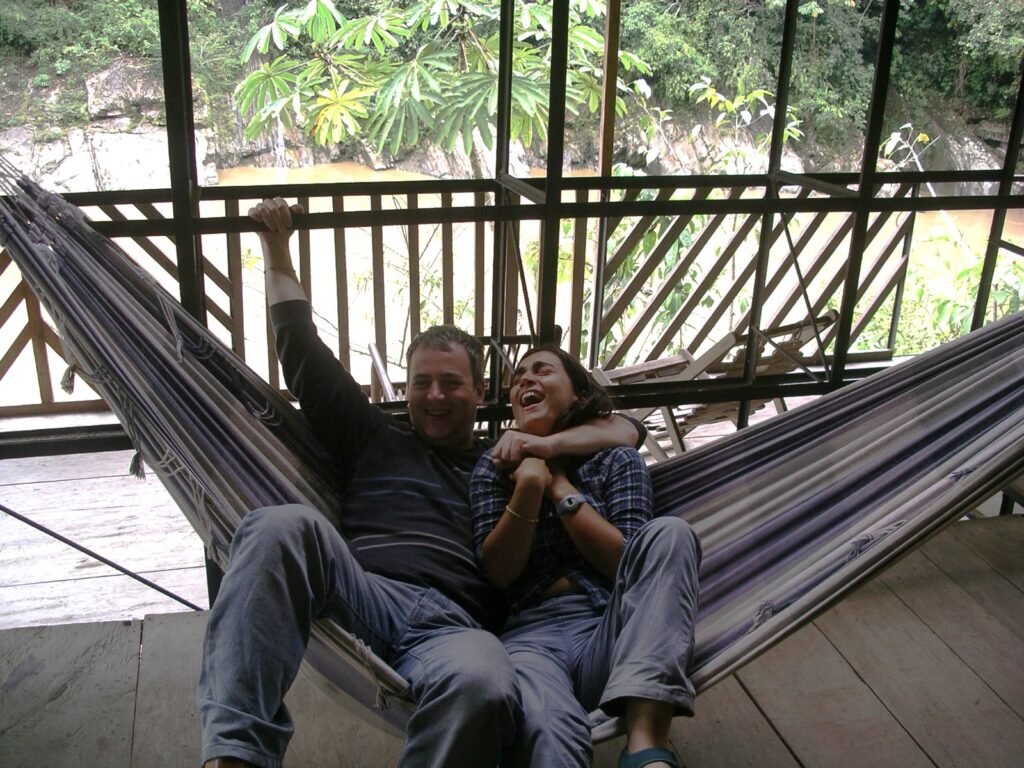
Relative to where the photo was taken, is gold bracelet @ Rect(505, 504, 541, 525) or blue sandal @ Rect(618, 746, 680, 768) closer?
blue sandal @ Rect(618, 746, 680, 768)

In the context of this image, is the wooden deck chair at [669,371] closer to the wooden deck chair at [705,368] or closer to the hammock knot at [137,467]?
the wooden deck chair at [705,368]

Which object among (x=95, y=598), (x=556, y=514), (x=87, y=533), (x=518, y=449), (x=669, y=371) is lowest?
(x=95, y=598)

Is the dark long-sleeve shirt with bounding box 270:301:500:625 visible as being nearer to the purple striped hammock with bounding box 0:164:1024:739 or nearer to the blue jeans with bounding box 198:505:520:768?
the purple striped hammock with bounding box 0:164:1024:739

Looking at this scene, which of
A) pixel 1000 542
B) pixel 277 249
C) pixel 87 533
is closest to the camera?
pixel 277 249

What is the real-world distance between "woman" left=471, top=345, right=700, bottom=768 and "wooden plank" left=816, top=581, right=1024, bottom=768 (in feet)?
2.05

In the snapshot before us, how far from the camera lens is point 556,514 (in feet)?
5.03

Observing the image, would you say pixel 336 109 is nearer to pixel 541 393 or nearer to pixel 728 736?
pixel 541 393

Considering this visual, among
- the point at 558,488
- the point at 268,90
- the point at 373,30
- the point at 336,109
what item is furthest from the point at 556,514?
the point at 268,90

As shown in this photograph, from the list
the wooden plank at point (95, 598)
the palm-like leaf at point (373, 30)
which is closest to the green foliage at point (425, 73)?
the palm-like leaf at point (373, 30)

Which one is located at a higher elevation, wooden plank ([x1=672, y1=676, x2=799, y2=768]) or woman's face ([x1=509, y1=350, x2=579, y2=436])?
woman's face ([x1=509, y1=350, x2=579, y2=436])

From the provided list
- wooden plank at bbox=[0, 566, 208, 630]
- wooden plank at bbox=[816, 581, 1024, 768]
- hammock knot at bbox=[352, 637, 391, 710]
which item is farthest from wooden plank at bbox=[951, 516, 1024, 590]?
wooden plank at bbox=[0, 566, 208, 630]

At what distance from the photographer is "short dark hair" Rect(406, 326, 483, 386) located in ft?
5.44

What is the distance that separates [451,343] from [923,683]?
1.06 m

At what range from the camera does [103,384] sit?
1.43 meters
